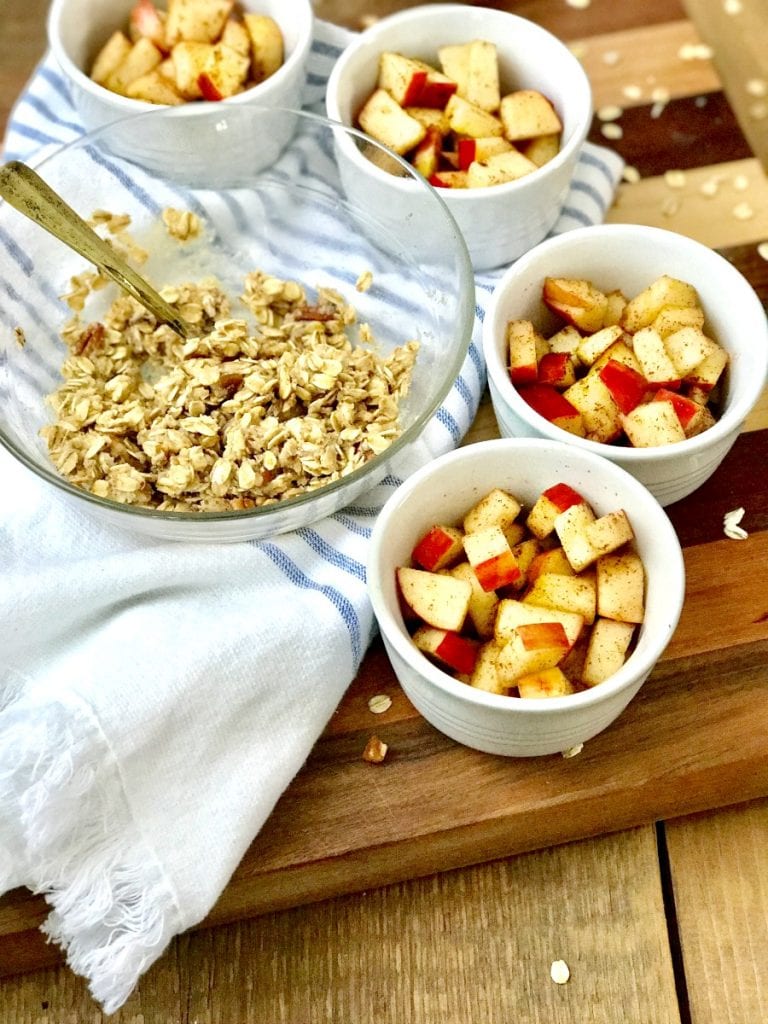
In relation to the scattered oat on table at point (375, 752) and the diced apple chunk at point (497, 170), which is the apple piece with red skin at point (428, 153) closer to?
the diced apple chunk at point (497, 170)

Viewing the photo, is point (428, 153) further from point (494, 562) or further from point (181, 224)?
point (494, 562)

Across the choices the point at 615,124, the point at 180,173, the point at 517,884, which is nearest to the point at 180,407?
the point at 180,173

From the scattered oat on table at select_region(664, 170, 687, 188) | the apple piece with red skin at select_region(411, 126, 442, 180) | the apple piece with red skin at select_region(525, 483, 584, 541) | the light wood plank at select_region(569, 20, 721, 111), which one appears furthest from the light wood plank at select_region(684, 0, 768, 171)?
the apple piece with red skin at select_region(525, 483, 584, 541)

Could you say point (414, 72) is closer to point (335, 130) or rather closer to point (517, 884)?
point (335, 130)

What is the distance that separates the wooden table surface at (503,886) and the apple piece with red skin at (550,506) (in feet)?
0.56

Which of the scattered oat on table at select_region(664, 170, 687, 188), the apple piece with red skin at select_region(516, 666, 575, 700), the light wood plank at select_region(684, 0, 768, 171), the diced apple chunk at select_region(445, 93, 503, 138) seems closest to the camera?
the apple piece with red skin at select_region(516, 666, 575, 700)

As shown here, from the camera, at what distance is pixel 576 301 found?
1208 millimetres

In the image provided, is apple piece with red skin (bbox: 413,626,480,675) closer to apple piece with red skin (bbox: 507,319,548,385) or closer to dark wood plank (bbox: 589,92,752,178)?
apple piece with red skin (bbox: 507,319,548,385)

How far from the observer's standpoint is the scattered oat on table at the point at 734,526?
1197mm

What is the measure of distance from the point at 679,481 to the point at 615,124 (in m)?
0.55


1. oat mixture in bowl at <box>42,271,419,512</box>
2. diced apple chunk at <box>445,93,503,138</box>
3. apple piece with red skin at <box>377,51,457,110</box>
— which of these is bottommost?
oat mixture in bowl at <box>42,271,419,512</box>

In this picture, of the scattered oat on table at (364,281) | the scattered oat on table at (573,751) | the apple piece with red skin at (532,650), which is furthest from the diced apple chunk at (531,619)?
the scattered oat on table at (364,281)

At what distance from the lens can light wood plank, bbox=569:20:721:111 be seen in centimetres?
150

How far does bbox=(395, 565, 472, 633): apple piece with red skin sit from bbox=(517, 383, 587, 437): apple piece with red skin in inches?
7.6
